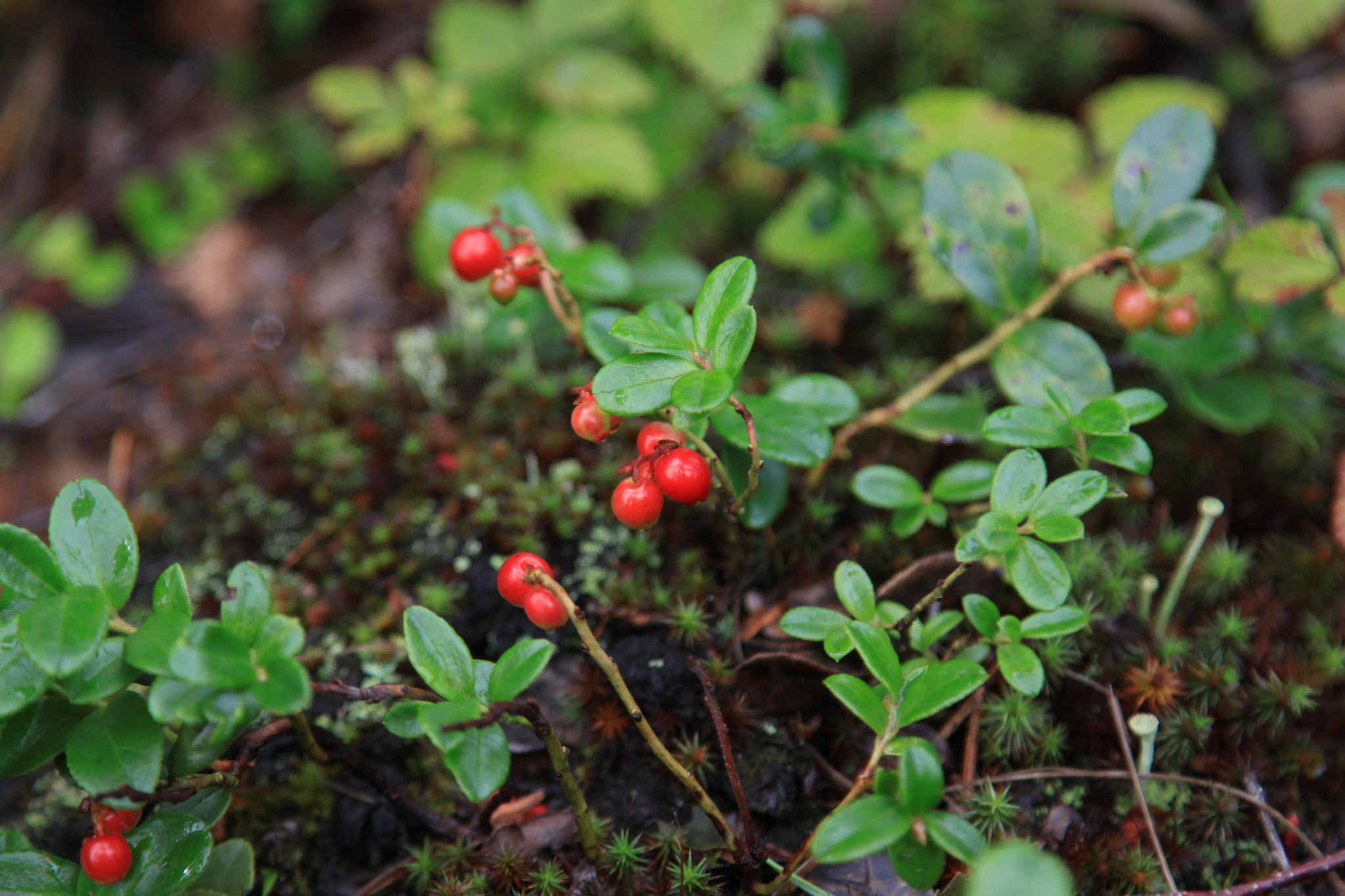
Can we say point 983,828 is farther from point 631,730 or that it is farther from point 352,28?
point 352,28

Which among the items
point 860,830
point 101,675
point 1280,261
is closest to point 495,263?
point 101,675

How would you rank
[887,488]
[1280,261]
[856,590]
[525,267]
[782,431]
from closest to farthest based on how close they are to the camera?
[856,590], [782,431], [525,267], [887,488], [1280,261]

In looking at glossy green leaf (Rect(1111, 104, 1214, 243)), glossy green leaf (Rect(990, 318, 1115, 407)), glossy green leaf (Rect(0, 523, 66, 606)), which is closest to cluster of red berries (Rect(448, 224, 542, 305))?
glossy green leaf (Rect(0, 523, 66, 606))

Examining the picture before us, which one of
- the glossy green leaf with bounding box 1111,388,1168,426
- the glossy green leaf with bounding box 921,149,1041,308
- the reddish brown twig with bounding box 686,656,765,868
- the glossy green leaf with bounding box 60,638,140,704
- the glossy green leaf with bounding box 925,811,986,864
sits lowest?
the reddish brown twig with bounding box 686,656,765,868

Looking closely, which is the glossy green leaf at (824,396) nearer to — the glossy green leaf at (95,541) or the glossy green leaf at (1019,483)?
the glossy green leaf at (1019,483)

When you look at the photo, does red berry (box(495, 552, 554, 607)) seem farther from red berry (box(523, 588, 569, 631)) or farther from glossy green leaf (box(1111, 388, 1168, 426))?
glossy green leaf (box(1111, 388, 1168, 426))

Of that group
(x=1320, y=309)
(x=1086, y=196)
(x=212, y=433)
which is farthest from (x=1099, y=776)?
(x=212, y=433)

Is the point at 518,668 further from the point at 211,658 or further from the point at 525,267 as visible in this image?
the point at 525,267
